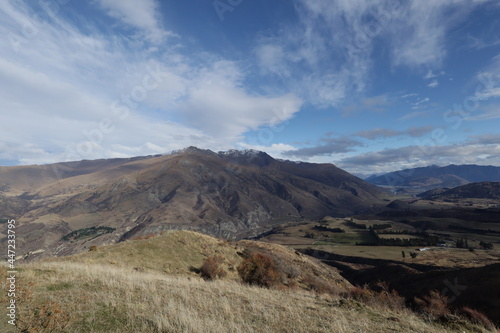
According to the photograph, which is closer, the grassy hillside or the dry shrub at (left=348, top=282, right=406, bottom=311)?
the grassy hillside

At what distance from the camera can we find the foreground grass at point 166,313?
843 cm

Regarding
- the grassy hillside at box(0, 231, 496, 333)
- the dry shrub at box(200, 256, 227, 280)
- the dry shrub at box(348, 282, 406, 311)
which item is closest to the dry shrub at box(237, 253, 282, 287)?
→ the dry shrub at box(200, 256, 227, 280)

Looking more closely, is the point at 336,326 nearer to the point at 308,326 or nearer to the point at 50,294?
the point at 308,326

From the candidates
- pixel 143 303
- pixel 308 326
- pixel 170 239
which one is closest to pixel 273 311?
pixel 308 326

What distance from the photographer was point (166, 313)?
31.3 ft

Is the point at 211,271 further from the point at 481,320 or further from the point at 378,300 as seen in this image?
the point at 481,320

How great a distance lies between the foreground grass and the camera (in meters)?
8.43

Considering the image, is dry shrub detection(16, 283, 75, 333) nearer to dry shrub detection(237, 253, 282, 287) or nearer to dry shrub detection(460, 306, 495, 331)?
dry shrub detection(460, 306, 495, 331)

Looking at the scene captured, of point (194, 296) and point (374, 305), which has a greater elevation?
point (194, 296)

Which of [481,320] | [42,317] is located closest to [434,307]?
[481,320]

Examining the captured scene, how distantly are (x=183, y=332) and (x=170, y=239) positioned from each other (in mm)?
32187

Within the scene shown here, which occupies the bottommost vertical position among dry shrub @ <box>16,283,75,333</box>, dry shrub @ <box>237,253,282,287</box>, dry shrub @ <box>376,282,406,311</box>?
dry shrub @ <box>237,253,282,287</box>

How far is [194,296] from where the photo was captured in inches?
514

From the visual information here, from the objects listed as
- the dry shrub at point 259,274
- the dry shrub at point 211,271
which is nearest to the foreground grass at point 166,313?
the dry shrub at point 259,274
